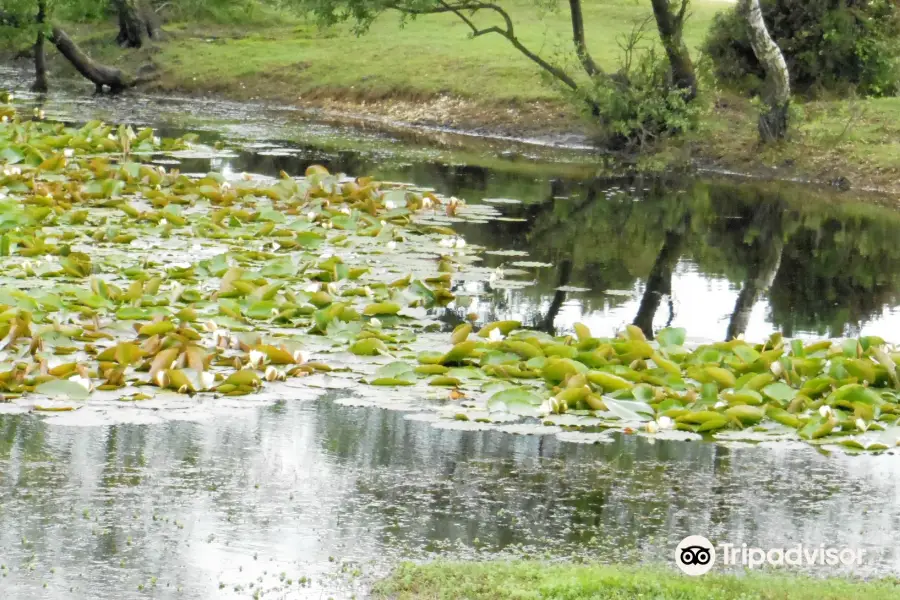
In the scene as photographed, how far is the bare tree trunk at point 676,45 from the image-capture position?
2400 cm

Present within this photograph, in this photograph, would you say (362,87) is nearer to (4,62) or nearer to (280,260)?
(4,62)

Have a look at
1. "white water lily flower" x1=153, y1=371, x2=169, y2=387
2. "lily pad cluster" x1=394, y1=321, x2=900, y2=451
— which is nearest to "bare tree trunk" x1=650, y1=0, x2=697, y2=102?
"lily pad cluster" x1=394, y1=321, x2=900, y2=451

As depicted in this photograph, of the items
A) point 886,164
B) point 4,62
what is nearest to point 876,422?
point 886,164

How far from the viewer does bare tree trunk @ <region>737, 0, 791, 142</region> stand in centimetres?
2259

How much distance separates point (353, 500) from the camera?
7055mm

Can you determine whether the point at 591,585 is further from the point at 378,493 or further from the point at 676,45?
the point at 676,45

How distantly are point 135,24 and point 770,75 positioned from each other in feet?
75.8

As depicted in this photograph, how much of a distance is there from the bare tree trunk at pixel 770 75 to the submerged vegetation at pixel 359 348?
1114 cm

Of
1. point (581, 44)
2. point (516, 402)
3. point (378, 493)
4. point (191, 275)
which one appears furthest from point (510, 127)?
point (378, 493)

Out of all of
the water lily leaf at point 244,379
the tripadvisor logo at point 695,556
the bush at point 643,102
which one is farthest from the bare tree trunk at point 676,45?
the tripadvisor logo at point 695,556

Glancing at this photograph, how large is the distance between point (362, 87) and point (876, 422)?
2576cm

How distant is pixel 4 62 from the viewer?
44.1 meters

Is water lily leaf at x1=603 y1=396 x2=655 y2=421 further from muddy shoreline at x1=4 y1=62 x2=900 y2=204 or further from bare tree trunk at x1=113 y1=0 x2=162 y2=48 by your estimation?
bare tree trunk at x1=113 y1=0 x2=162 y2=48

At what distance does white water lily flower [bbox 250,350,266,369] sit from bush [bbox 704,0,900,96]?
61.2ft
